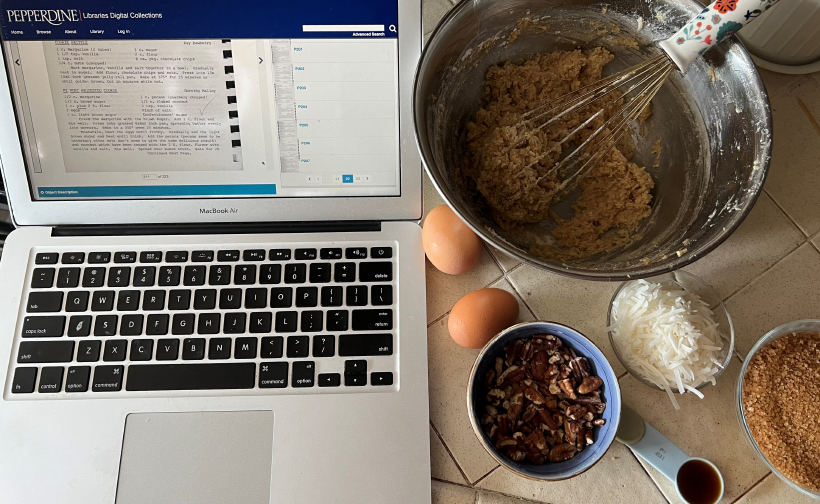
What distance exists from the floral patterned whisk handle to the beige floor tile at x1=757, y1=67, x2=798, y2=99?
0.24 meters

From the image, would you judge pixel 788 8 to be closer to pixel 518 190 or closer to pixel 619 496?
pixel 518 190

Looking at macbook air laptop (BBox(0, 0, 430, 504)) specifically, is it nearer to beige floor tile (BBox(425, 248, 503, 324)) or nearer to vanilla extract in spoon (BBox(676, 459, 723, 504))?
beige floor tile (BBox(425, 248, 503, 324))

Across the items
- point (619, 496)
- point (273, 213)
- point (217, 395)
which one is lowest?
point (619, 496)

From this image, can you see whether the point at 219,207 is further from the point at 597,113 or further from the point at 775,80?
the point at 775,80

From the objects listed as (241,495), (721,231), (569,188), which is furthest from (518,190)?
(241,495)

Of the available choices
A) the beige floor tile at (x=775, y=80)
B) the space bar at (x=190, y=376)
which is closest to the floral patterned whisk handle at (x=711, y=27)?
the beige floor tile at (x=775, y=80)

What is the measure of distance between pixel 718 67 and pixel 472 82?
0.91 ft

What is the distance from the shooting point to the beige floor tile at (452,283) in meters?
0.68

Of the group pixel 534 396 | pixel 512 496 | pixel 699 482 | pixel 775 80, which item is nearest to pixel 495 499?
pixel 512 496

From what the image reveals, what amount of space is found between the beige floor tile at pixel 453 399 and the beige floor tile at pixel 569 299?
0.33 ft

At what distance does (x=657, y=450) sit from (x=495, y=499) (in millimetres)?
192

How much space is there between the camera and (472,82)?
692 millimetres

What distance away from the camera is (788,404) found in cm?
62

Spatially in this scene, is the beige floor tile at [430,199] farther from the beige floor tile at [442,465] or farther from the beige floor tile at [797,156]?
the beige floor tile at [797,156]
